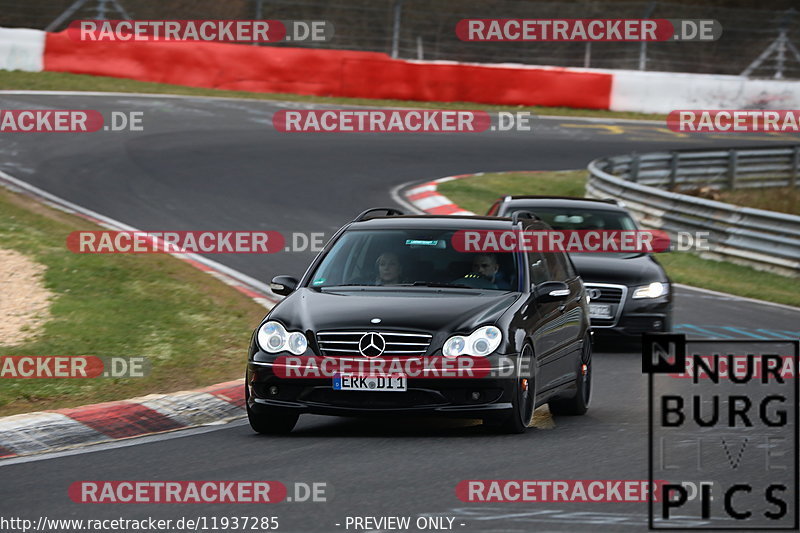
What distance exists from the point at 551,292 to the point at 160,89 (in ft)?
76.2

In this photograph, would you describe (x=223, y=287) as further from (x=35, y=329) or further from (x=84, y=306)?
(x=35, y=329)

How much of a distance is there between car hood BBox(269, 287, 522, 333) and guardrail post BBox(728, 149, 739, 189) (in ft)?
67.8

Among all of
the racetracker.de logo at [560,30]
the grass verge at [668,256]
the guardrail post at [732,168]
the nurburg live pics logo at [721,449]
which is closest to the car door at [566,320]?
the nurburg live pics logo at [721,449]

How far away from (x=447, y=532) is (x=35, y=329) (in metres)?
6.50

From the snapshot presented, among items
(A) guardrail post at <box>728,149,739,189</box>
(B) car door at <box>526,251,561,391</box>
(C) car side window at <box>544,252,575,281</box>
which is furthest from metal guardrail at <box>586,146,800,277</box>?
(B) car door at <box>526,251,561,391</box>

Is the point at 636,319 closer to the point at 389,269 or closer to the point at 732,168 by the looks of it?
the point at 389,269

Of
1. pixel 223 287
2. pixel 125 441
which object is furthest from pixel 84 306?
pixel 125 441

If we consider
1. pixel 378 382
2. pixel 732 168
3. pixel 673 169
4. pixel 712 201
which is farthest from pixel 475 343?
pixel 732 168

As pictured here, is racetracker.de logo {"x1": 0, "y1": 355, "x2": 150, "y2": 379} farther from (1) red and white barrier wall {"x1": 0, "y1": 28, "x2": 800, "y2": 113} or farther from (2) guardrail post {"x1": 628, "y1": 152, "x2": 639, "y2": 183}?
(1) red and white barrier wall {"x1": 0, "y1": 28, "x2": 800, "y2": 113}

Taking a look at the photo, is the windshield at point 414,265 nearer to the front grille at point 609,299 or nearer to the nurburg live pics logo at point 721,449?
the nurburg live pics logo at point 721,449

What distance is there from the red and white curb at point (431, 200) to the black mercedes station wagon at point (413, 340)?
1131 centimetres

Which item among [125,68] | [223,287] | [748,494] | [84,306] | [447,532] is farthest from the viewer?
[125,68]

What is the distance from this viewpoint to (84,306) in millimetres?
13195

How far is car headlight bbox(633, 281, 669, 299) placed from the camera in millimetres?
14312
